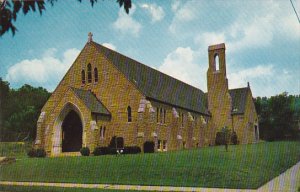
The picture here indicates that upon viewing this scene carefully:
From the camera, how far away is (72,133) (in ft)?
129

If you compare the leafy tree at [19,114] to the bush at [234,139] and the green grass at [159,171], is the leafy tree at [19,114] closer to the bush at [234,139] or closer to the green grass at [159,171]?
the bush at [234,139]

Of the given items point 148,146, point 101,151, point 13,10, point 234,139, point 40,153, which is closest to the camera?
point 13,10

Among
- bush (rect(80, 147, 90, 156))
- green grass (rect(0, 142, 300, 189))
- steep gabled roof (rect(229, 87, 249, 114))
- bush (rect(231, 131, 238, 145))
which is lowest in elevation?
green grass (rect(0, 142, 300, 189))

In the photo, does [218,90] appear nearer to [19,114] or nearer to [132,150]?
[132,150]

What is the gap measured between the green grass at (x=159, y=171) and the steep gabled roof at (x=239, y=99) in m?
30.1

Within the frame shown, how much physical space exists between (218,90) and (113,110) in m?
24.6

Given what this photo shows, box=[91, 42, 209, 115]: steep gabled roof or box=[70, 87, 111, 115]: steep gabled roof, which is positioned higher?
box=[91, 42, 209, 115]: steep gabled roof

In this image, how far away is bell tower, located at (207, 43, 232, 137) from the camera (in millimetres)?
57069

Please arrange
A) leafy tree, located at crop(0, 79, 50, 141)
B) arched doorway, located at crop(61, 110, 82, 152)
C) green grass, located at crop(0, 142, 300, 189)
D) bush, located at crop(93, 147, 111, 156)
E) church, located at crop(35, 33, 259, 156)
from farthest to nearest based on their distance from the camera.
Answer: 1. leafy tree, located at crop(0, 79, 50, 141)
2. arched doorway, located at crop(61, 110, 82, 152)
3. church, located at crop(35, 33, 259, 156)
4. bush, located at crop(93, 147, 111, 156)
5. green grass, located at crop(0, 142, 300, 189)

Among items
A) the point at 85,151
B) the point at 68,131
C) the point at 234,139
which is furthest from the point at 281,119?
the point at 85,151

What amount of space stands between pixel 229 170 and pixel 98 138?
57.9 ft

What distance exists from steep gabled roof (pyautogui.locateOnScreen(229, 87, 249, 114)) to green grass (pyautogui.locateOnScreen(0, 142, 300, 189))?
30104 millimetres

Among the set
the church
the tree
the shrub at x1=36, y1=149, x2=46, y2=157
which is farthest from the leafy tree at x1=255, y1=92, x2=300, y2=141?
the tree

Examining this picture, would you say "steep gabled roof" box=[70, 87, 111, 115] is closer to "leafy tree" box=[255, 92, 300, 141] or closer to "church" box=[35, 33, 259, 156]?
"church" box=[35, 33, 259, 156]
